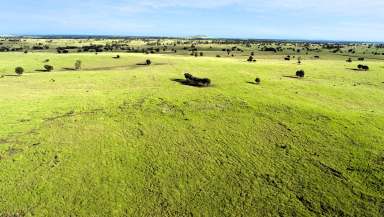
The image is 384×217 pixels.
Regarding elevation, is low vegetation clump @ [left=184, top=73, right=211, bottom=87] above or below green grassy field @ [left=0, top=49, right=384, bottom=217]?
above

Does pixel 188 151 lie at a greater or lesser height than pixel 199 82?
lesser

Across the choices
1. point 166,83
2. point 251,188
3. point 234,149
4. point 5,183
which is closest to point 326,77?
point 166,83

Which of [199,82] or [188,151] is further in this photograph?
[199,82]

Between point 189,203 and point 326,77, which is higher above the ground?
point 326,77

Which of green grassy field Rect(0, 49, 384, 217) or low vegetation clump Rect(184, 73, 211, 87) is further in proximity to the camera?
low vegetation clump Rect(184, 73, 211, 87)

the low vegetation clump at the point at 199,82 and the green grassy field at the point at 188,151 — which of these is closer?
the green grassy field at the point at 188,151

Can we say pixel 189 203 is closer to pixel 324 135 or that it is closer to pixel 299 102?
pixel 324 135

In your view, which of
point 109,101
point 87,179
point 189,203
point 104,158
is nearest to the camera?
point 189,203

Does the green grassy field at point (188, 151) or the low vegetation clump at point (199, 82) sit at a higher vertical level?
the low vegetation clump at point (199, 82)
